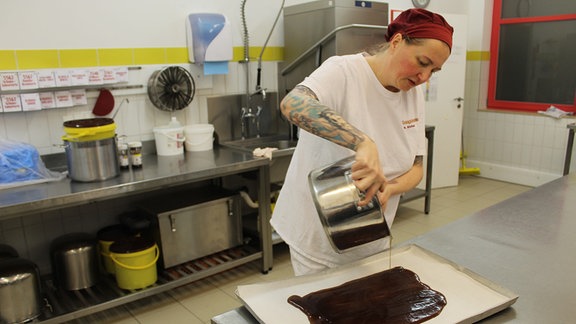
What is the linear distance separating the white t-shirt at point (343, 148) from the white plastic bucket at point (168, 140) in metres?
1.73

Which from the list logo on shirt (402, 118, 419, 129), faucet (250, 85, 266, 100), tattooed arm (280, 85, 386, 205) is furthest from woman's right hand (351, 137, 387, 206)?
faucet (250, 85, 266, 100)

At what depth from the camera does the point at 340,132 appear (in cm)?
120

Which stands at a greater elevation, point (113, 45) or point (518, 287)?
point (113, 45)

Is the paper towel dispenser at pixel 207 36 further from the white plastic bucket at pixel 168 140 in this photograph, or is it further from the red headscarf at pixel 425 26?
the red headscarf at pixel 425 26

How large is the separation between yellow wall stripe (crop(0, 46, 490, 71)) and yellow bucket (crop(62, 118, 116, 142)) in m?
0.58

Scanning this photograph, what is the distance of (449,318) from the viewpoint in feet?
3.68

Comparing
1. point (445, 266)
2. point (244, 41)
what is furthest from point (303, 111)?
point (244, 41)

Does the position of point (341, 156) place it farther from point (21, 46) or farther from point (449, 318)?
point (21, 46)

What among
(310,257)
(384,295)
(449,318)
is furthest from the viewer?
(310,257)

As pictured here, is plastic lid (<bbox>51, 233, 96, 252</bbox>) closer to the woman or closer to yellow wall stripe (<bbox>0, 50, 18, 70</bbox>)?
yellow wall stripe (<bbox>0, 50, 18, 70</bbox>)

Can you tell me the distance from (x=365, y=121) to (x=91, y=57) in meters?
2.21

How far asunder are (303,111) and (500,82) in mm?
4987

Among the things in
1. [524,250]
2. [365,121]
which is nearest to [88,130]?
[365,121]

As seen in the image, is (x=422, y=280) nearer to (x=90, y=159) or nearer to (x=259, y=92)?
(x=90, y=159)
